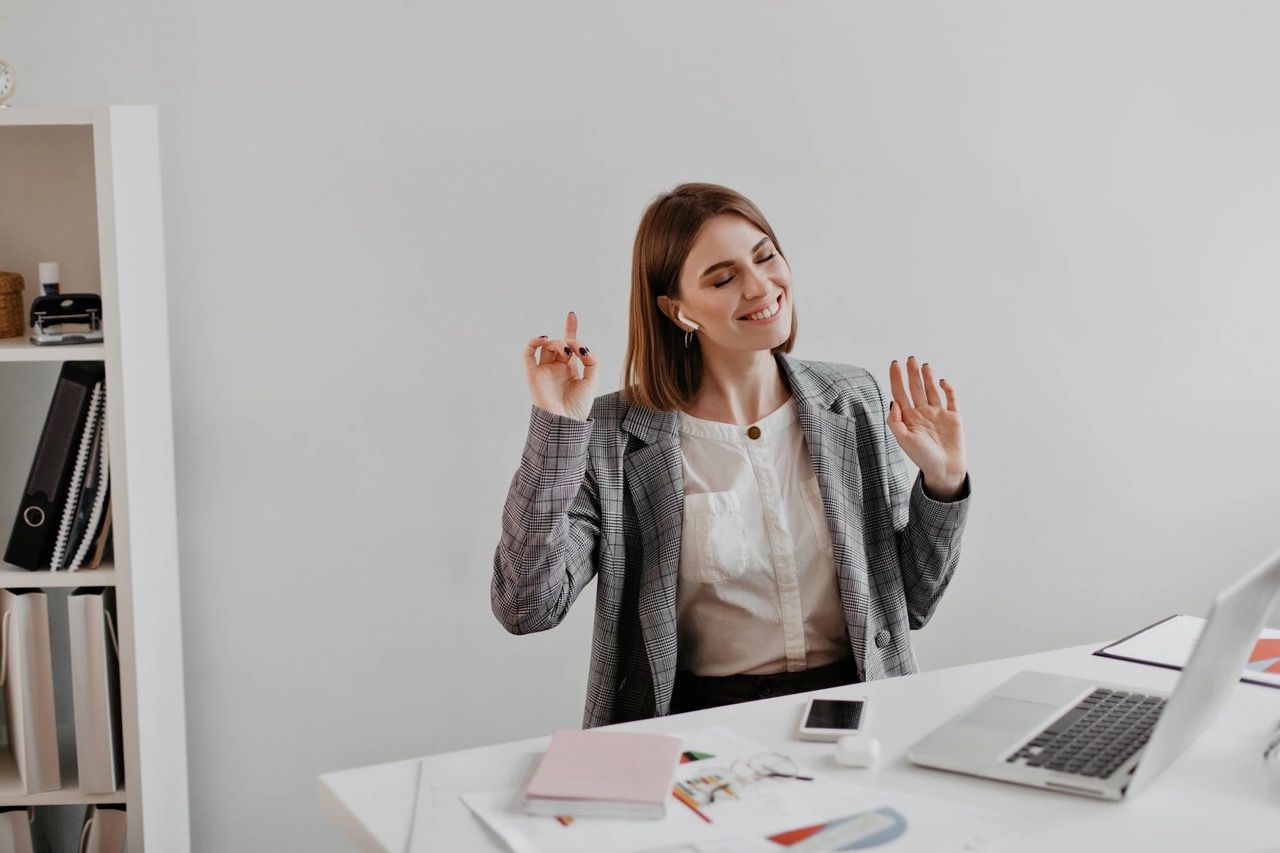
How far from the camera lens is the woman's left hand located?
5.99 ft

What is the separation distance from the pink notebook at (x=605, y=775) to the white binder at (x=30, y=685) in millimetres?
1170

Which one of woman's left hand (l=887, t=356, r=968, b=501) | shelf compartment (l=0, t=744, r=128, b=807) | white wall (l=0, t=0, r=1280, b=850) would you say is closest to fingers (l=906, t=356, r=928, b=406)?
woman's left hand (l=887, t=356, r=968, b=501)

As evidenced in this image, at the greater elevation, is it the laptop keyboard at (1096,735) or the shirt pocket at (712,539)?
the shirt pocket at (712,539)

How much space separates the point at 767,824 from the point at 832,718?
29 cm

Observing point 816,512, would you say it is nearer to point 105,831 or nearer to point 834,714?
point 834,714

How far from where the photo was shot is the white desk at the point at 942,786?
116 cm

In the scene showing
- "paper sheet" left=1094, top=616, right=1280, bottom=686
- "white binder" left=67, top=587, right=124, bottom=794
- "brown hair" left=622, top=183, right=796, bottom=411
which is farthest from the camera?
"white binder" left=67, top=587, right=124, bottom=794

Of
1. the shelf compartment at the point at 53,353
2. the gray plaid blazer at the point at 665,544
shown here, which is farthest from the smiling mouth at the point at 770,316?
the shelf compartment at the point at 53,353

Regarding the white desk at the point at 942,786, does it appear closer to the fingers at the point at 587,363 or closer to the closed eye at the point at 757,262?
the fingers at the point at 587,363

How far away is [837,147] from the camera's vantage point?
109 inches

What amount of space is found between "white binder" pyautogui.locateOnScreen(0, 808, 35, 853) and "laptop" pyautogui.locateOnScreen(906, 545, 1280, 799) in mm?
1591

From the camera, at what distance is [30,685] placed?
6.94ft

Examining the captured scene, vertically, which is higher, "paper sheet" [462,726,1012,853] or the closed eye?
the closed eye

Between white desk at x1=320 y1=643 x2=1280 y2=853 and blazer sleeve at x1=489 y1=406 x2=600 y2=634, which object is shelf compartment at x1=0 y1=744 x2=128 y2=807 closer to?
blazer sleeve at x1=489 y1=406 x2=600 y2=634
